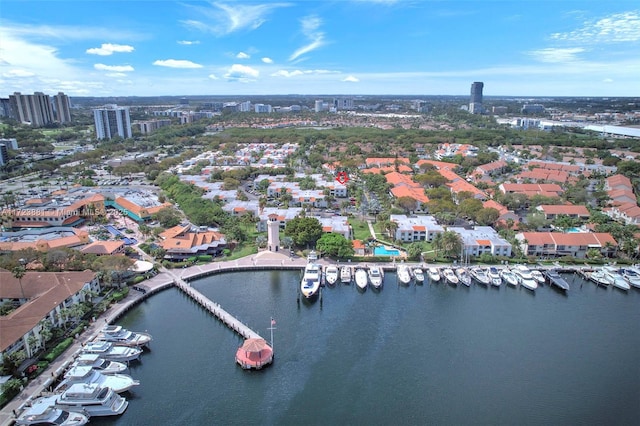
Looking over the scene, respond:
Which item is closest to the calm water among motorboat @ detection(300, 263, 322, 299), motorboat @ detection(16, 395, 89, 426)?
motorboat @ detection(300, 263, 322, 299)

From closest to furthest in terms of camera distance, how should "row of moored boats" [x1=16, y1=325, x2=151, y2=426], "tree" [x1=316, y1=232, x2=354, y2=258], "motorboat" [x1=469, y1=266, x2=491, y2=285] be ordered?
"row of moored boats" [x1=16, y1=325, x2=151, y2=426] → "motorboat" [x1=469, y1=266, x2=491, y2=285] → "tree" [x1=316, y1=232, x2=354, y2=258]

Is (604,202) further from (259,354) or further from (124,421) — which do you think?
(124,421)

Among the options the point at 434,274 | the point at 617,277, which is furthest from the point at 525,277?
the point at 617,277

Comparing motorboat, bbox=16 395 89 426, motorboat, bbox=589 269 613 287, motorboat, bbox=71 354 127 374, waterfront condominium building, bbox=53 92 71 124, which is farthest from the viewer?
waterfront condominium building, bbox=53 92 71 124

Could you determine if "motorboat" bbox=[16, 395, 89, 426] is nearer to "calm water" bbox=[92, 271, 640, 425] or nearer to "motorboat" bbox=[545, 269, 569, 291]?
"calm water" bbox=[92, 271, 640, 425]

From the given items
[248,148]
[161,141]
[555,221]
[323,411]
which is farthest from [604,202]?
[161,141]

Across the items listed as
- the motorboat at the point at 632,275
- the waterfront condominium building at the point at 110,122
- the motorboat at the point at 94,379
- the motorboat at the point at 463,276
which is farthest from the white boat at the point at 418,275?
the waterfront condominium building at the point at 110,122
